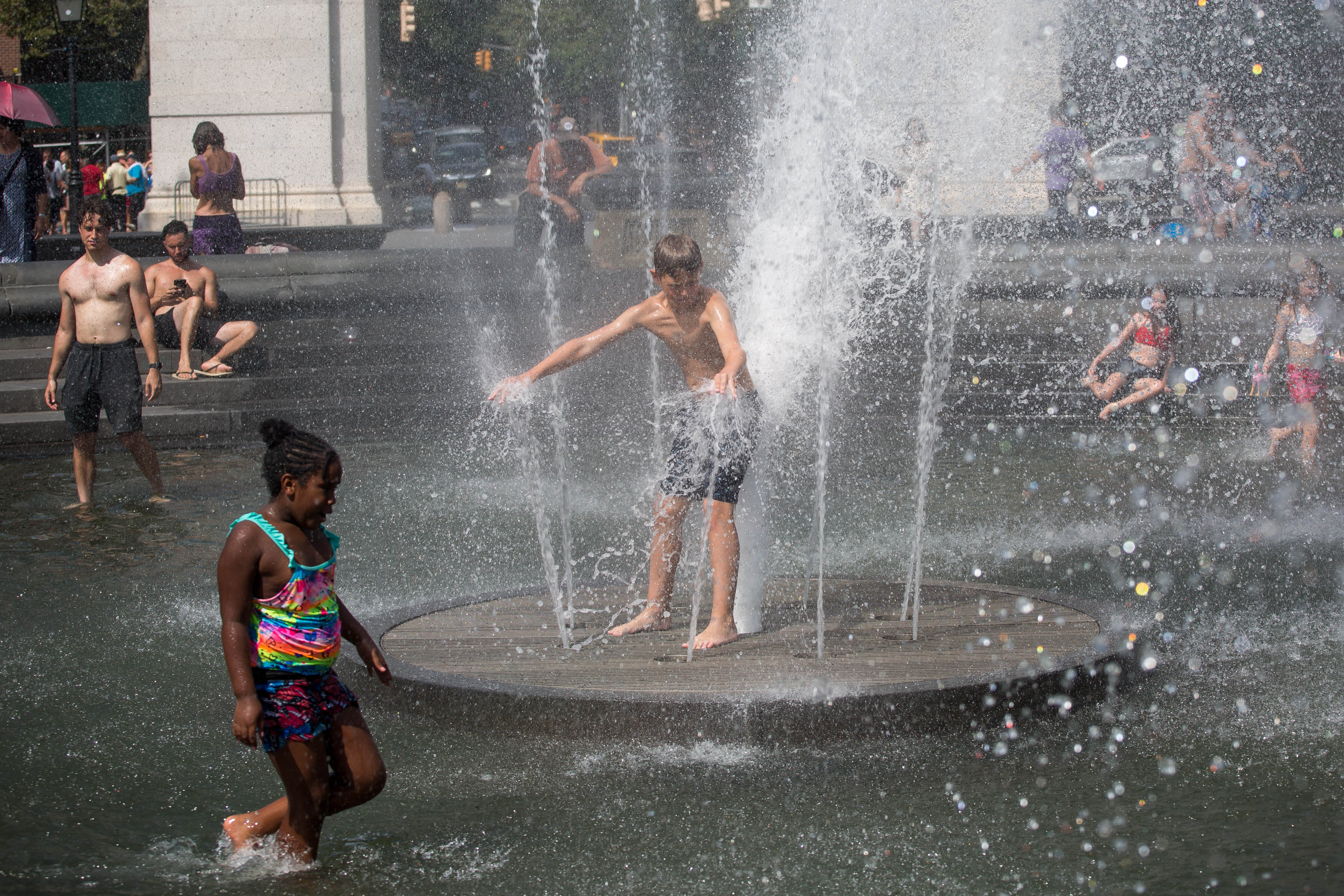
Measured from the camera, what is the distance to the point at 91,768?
433cm

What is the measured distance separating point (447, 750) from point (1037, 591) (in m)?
2.50

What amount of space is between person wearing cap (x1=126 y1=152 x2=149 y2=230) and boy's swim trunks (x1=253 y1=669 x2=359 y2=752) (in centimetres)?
2455

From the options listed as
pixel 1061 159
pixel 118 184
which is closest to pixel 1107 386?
pixel 1061 159

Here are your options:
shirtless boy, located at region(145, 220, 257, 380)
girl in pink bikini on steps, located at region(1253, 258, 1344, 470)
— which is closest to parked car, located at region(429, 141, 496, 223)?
shirtless boy, located at region(145, 220, 257, 380)

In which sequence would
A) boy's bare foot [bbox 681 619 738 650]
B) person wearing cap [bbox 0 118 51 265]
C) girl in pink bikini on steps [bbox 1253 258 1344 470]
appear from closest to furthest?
boy's bare foot [bbox 681 619 738 650] → girl in pink bikini on steps [bbox 1253 258 1344 470] → person wearing cap [bbox 0 118 51 265]

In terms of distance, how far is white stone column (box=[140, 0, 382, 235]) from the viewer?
19156 mm

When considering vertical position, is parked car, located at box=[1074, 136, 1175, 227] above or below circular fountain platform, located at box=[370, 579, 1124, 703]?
above

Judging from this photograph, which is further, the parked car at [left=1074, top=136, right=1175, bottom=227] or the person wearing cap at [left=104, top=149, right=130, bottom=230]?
the person wearing cap at [left=104, top=149, right=130, bottom=230]

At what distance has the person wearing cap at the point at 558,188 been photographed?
43.5 feet

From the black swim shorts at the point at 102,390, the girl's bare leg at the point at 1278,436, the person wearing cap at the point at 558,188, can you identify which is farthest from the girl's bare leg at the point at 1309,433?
the black swim shorts at the point at 102,390

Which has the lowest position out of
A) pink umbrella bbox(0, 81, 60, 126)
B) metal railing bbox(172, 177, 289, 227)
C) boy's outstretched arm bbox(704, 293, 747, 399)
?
boy's outstretched arm bbox(704, 293, 747, 399)

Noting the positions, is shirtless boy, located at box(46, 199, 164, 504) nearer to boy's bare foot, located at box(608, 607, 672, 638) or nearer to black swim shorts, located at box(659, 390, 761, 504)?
boy's bare foot, located at box(608, 607, 672, 638)

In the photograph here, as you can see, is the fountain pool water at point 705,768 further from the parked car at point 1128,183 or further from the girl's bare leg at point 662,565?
the parked car at point 1128,183

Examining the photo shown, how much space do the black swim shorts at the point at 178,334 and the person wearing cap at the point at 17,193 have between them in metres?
2.28
